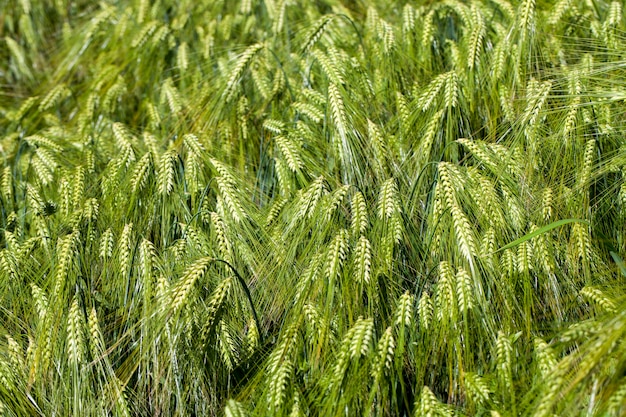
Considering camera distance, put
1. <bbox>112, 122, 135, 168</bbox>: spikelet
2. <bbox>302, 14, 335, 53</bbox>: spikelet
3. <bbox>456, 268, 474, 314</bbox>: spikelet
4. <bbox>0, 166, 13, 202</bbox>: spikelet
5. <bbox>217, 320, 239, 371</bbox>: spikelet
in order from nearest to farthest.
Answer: <bbox>456, 268, 474, 314</bbox>: spikelet, <bbox>217, 320, 239, 371</bbox>: spikelet, <bbox>112, 122, 135, 168</bbox>: spikelet, <bbox>0, 166, 13, 202</bbox>: spikelet, <bbox>302, 14, 335, 53</bbox>: spikelet

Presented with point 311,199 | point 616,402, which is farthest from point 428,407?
point 311,199

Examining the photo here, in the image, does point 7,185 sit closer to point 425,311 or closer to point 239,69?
point 239,69

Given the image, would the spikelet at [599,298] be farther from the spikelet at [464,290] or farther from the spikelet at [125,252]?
the spikelet at [125,252]

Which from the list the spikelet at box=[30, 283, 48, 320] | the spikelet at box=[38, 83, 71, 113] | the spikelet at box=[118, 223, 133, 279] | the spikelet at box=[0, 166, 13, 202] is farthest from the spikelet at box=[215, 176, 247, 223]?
the spikelet at box=[38, 83, 71, 113]

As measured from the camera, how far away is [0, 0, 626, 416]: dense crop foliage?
58.7 inches

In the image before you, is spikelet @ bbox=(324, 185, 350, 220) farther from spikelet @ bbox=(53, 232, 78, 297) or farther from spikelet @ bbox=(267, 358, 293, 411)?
spikelet @ bbox=(53, 232, 78, 297)

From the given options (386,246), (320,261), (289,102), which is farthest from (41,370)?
(289,102)

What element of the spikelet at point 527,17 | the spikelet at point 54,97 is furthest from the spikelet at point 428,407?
the spikelet at point 54,97

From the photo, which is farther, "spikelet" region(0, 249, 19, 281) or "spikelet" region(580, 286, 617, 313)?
"spikelet" region(0, 249, 19, 281)

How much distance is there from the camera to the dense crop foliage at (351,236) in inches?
58.7

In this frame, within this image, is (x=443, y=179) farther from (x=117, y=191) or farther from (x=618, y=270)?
(x=117, y=191)

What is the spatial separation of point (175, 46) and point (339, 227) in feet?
4.23

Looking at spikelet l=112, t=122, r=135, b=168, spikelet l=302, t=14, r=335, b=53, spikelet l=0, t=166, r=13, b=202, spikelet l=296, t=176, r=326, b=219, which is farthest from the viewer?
spikelet l=302, t=14, r=335, b=53

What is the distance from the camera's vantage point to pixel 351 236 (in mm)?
1683
